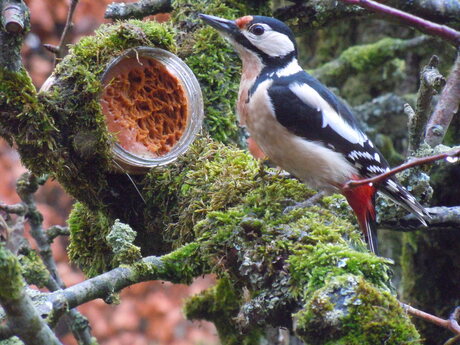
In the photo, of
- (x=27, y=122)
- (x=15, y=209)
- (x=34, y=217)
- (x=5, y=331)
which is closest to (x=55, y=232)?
(x=34, y=217)

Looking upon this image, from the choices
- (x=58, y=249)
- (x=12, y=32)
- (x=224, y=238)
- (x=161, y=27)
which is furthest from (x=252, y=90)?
(x=58, y=249)

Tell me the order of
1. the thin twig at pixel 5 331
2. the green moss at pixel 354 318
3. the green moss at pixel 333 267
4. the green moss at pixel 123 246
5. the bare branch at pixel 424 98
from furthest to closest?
the bare branch at pixel 424 98, the green moss at pixel 123 246, the green moss at pixel 333 267, the green moss at pixel 354 318, the thin twig at pixel 5 331

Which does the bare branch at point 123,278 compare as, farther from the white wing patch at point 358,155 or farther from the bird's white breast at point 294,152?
the white wing patch at point 358,155

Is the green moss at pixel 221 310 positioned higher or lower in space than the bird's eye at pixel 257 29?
lower

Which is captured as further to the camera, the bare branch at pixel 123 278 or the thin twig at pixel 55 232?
the thin twig at pixel 55 232

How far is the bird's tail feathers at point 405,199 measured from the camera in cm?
285

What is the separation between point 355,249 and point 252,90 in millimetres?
1050

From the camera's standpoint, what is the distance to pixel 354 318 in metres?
1.93

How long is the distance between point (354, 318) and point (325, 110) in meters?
1.38

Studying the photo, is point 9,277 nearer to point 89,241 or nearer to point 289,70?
point 89,241

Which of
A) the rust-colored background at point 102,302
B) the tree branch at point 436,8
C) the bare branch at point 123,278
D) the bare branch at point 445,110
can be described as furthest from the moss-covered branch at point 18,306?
the rust-colored background at point 102,302

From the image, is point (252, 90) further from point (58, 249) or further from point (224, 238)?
point (58, 249)

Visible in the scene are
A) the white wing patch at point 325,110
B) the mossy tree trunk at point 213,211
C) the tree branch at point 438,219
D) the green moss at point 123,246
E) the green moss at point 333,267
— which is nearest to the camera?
the mossy tree trunk at point 213,211

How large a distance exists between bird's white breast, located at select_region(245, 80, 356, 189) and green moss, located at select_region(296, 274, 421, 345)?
1085 mm
